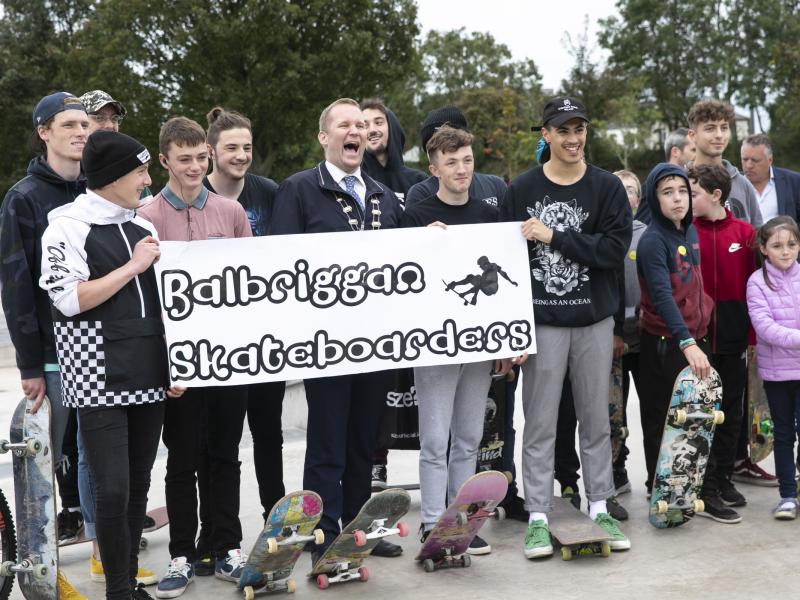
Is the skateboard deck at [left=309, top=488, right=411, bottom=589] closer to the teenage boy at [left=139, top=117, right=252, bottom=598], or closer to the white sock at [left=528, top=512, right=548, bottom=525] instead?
the teenage boy at [left=139, top=117, right=252, bottom=598]

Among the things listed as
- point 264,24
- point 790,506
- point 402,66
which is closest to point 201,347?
point 790,506

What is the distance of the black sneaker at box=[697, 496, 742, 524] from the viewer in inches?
204

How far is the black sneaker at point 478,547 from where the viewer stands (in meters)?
4.81

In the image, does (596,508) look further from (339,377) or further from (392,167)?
(392,167)

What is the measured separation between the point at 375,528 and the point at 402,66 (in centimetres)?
3139

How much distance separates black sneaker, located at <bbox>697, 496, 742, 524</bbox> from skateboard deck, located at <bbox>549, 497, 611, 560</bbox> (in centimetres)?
86

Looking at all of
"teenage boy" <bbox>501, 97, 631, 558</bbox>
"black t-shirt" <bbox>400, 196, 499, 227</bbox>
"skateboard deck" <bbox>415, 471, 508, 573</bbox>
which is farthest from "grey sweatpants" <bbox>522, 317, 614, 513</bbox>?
"black t-shirt" <bbox>400, 196, 499, 227</bbox>

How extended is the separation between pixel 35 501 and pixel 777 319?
392 cm

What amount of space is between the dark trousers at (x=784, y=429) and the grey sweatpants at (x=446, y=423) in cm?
168

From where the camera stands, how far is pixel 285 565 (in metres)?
4.24

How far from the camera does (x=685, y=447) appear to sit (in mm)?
4969

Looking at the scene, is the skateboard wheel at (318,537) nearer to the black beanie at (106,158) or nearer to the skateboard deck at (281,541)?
the skateboard deck at (281,541)

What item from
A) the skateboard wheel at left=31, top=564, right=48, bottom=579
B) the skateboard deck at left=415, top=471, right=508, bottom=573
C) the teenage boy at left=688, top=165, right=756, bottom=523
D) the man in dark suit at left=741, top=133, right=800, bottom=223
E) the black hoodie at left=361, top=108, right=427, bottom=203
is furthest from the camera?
the man in dark suit at left=741, top=133, right=800, bottom=223

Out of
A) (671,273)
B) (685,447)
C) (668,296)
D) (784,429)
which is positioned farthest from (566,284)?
(784,429)
